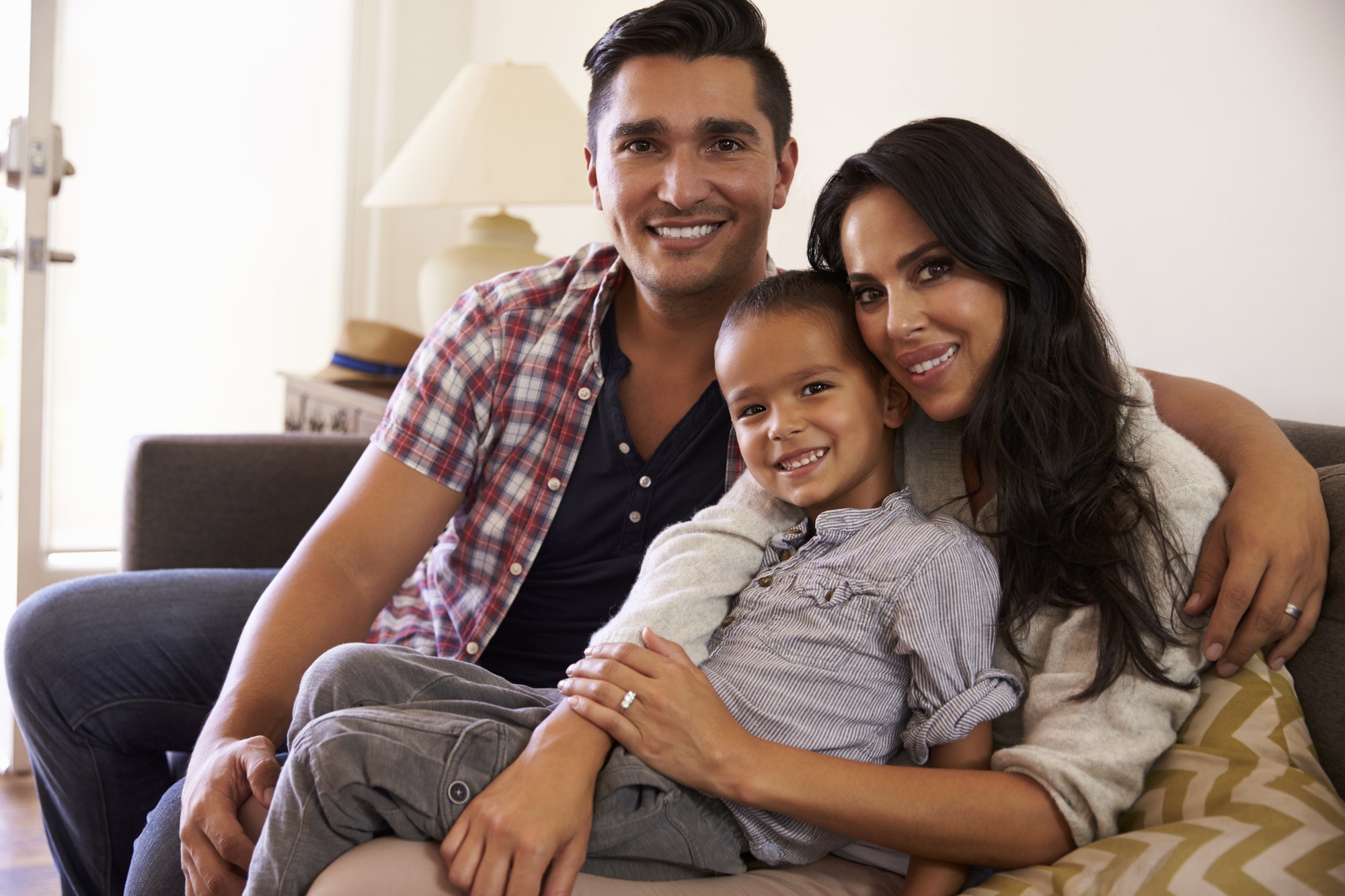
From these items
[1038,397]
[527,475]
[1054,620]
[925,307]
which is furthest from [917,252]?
[527,475]

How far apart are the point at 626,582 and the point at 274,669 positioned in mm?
430

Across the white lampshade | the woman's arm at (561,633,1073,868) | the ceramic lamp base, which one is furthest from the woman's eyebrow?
the ceramic lamp base

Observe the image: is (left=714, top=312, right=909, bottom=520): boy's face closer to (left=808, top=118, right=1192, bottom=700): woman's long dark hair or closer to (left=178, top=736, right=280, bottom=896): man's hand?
(left=808, top=118, right=1192, bottom=700): woman's long dark hair

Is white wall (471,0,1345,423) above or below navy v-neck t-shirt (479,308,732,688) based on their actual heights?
above

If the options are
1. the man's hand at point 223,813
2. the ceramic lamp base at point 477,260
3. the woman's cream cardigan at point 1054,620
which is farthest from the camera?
the ceramic lamp base at point 477,260

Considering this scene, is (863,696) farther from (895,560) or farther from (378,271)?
(378,271)

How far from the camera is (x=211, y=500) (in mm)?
1728

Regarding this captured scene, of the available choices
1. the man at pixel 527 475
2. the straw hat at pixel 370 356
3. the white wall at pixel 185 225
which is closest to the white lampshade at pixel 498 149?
Result: the straw hat at pixel 370 356

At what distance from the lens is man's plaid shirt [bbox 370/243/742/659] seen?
4.67ft

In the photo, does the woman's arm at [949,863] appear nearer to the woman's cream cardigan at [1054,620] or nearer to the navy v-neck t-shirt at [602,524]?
the woman's cream cardigan at [1054,620]

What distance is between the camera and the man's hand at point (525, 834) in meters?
0.84

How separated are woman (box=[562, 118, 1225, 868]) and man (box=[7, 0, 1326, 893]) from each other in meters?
0.24

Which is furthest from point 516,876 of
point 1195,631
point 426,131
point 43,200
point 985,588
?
point 43,200

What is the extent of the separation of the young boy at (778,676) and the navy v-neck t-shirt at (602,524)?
0.22 m
